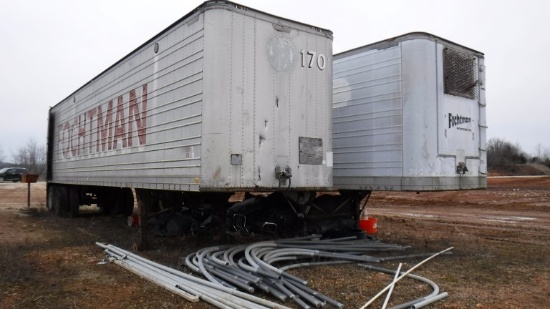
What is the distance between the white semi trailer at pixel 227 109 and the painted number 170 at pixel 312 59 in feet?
0.06

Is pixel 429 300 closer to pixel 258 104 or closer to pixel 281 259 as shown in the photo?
pixel 281 259

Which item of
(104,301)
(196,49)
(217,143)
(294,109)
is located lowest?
(104,301)

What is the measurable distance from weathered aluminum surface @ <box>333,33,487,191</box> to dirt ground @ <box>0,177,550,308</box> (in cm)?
155

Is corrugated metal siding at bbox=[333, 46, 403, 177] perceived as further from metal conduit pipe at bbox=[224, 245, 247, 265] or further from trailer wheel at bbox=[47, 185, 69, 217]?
trailer wheel at bbox=[47, 185, 69, 217]

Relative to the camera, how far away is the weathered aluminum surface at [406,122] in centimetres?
778

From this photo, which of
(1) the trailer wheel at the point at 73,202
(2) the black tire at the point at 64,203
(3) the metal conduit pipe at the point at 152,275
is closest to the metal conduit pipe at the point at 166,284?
(3) the metal conduit pipe at the point at 152,275

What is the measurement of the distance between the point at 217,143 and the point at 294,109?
1.59 meters

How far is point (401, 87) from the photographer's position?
8016mm

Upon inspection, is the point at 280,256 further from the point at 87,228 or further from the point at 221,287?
the point at 87,228

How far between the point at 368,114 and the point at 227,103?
3.15m

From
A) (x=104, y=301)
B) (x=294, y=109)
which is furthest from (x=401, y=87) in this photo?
(x=104, y=301)

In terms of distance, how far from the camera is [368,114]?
865 cm

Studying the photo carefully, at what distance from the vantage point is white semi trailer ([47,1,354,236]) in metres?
6.70

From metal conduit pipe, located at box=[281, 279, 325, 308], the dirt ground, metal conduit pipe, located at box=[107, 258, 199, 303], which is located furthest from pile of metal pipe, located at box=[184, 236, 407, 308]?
metal conduit pipe, located at box=[107, 258, 199, 303]
